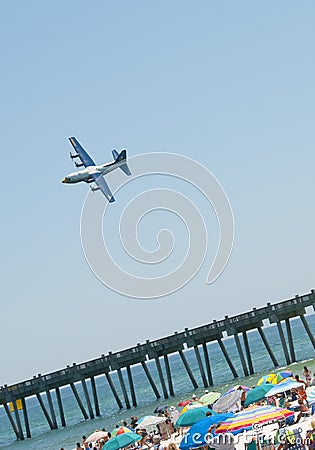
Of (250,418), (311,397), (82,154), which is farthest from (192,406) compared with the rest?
(82,154)

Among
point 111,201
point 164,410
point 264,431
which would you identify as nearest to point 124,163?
point 111,201

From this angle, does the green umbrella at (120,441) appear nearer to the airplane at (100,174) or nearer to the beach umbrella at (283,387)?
the beach umbrella at (283,387)

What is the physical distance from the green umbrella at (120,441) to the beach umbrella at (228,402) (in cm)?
Answer: 289

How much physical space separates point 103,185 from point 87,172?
40.5 inches

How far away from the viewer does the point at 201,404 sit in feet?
95.0

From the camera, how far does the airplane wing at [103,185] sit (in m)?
40.1

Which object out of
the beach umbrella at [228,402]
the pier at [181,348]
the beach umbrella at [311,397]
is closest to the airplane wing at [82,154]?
the pier at [181,348]

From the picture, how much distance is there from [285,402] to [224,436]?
19.0ft

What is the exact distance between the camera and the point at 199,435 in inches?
872

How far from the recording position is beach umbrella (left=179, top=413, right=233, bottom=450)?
2197cm

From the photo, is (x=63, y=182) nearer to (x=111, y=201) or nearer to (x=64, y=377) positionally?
(x=111, y=201)

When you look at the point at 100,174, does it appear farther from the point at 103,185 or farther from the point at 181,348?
the point at 181,348

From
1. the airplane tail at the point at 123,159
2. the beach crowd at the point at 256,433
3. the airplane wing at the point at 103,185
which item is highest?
the airplane tail at the point at 123,159

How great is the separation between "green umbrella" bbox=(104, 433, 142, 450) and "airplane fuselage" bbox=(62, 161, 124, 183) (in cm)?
1563
